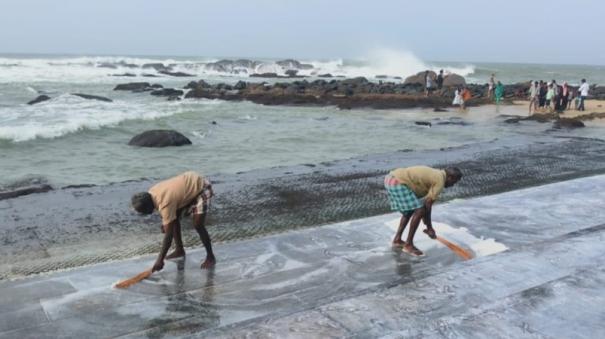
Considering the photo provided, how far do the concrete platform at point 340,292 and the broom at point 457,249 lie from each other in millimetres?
79

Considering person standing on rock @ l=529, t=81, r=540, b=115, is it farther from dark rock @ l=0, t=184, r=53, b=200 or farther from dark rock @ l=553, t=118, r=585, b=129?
dark rock @ l=0, t=184, r=53, b=200

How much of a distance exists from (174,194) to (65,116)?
1856cm

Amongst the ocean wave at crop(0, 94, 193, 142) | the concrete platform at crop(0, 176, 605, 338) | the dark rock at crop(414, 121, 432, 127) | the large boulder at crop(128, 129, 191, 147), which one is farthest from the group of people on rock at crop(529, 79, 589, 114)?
the concrete platform at crop(0, 176, 605, 338)

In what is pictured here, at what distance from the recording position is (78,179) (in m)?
11.7

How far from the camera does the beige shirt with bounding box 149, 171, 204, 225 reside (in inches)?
203

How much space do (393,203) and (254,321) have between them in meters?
2.59

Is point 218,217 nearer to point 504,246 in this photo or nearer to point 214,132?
point 504,246

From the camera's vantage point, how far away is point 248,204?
880cm

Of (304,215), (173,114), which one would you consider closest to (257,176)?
(304,215)

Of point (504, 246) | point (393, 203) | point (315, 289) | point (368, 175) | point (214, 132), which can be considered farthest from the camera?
point (214, 132)

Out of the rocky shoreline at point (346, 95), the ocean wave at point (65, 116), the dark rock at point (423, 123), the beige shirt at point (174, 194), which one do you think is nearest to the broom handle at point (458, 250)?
the beige shirt at point (174, 194)

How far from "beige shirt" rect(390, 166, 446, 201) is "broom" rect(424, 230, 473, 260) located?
0.70m

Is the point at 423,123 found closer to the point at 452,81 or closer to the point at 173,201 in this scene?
the point at 173,201

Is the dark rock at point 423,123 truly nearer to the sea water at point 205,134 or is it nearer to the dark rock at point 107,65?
the sea water at point 205,134
